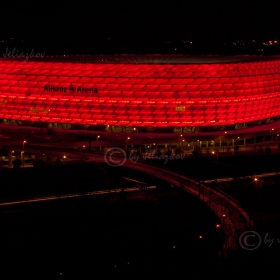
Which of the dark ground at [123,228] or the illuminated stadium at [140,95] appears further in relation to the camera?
the illuminated stadium at [140,95]

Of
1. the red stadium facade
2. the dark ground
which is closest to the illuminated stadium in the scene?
the red stadium facade

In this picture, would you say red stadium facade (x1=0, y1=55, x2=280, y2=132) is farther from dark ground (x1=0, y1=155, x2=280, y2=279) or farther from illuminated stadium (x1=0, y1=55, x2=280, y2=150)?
dark ground (x1=0, y1=155, x2=280, y2=279)

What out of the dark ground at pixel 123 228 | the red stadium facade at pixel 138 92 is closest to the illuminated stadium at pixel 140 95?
the red stadium facade at pixel 138 92

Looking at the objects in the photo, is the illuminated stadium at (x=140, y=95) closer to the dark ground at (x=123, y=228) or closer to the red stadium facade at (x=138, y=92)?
the red stadium facade at (x=138, y=92)

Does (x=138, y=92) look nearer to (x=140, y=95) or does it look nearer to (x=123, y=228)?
(x=140, y=95)

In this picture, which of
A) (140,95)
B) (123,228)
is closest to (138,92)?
(140,95)

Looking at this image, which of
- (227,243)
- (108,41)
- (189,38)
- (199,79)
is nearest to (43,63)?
Result: (199,79)

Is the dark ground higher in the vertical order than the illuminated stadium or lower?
lower
